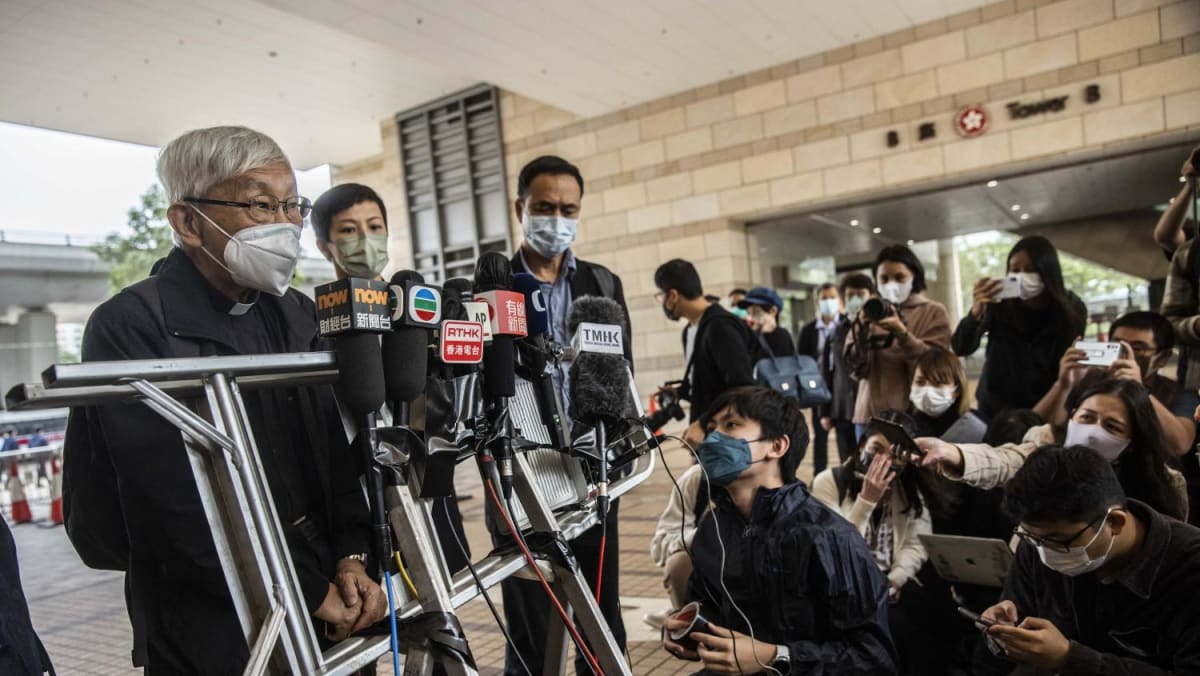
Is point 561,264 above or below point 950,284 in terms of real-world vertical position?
above

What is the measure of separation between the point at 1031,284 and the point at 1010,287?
113 millimetres

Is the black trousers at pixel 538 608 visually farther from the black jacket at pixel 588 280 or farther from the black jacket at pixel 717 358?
the black jacket at pixel 717 358

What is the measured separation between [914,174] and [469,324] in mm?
8390

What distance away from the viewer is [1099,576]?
2.04 meters

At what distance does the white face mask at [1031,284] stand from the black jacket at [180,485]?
3294 mm

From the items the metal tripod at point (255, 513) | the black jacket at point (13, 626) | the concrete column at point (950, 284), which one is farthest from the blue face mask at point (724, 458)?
the concrete column at point (950, 284)

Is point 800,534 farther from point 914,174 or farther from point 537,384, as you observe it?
point 914,174

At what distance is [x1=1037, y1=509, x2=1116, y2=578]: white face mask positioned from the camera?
197 centimetres

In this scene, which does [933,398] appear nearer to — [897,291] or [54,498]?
[897,291]

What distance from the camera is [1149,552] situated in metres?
1.94

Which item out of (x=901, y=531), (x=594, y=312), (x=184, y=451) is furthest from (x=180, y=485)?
(x=901, y=531)

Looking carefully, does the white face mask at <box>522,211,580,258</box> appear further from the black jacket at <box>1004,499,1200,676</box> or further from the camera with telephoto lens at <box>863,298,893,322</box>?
the camera with telephoto lens at <box>863,298,893,322</box>

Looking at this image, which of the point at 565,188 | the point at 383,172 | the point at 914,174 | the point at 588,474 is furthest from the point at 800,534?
the point at 383,172

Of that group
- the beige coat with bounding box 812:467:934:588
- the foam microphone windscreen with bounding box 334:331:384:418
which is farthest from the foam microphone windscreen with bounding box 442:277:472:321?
the beige coat with bounding box 812:467:934:588
